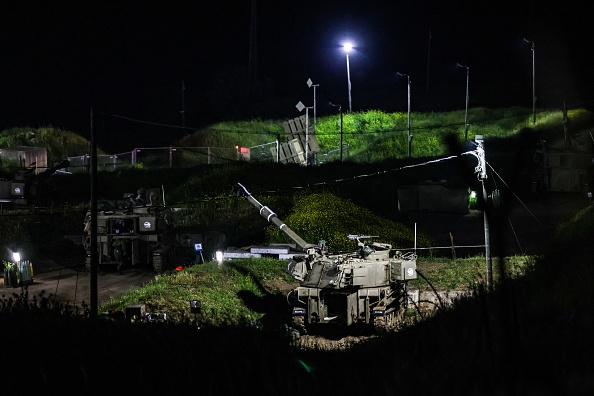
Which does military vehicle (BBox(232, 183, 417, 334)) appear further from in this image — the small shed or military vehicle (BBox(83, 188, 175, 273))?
the small shed

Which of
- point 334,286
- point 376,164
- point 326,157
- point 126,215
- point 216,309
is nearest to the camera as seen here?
point 334,286

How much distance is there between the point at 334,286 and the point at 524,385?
42.3 feet

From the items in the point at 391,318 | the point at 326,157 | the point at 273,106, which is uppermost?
the point at 273,106

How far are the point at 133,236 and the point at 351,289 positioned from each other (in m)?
11.5

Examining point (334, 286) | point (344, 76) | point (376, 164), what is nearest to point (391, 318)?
point (334, 286)

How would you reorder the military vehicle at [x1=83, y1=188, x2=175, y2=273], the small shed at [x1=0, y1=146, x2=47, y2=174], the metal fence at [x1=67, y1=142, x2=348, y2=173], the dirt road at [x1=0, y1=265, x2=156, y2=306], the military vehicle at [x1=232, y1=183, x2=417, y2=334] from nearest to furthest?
the military vehicle at [x1=232, y1=183, x2=417, y2=334]
the dirt road at [x1=0, y1=265, x2=156, y2=306]
the military vehicle at [x1=83, y1=188, x2=175, y2=273]
the small shed at [x1=0, y1=146, x2=47, y2=174]
the metal fence at [x1=67, y1=142, x2=348, y2=173]

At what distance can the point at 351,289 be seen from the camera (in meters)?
20.7

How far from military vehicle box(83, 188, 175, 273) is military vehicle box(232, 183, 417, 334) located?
885cm

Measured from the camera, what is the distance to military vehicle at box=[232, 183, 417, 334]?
20547 millimetres

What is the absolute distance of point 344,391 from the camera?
8.08m

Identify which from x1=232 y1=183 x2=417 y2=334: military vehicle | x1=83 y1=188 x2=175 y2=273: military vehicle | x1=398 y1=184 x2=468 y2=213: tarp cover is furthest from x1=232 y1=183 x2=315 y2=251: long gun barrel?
x1=398 y1=184 x2=468 y2=213: tarp cover

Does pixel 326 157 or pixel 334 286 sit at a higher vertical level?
pixel 326 157

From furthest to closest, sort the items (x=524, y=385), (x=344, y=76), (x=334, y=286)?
(x=344, y=76), (x=334, y=286), (x=524, y=385)

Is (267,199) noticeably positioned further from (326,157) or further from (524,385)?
(524,385)
